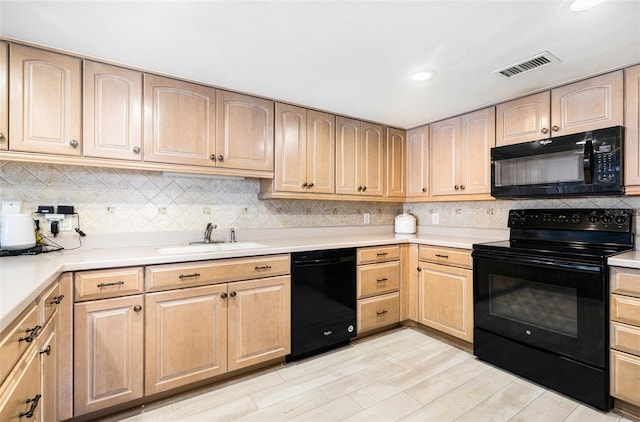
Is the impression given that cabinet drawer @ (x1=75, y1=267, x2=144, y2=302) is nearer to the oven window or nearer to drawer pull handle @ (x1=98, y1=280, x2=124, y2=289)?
drawer pull handle @ (x1=98, y1=280, x2=124, y2=289)

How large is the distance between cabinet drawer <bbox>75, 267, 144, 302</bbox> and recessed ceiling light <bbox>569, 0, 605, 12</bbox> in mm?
2544

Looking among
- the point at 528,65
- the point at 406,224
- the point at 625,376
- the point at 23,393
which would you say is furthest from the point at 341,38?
the point at 625,376

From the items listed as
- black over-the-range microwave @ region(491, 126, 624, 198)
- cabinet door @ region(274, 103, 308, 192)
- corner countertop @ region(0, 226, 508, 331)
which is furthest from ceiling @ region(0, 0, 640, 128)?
corner countertop @ region(0, 226, 508, 331)

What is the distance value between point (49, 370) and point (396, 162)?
10.3 ft

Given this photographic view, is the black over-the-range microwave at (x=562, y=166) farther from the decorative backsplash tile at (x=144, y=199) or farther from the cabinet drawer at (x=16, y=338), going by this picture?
the cabinet drawer at (x=16, y=338)

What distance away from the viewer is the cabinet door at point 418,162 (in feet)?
10.8

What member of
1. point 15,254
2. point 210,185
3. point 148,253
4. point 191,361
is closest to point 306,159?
point 210,185

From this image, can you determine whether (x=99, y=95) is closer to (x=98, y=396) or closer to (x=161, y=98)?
(x=161, y=98)

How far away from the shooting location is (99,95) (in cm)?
195

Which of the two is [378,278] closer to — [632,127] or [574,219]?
[574,219]

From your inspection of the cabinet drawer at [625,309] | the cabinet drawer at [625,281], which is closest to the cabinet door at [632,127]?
the cabinet drawer at [625,281]

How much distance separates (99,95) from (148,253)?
3.39ft

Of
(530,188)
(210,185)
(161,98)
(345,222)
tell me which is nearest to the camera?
(161,98)

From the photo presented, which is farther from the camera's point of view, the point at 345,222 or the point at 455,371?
the point at 345,222
